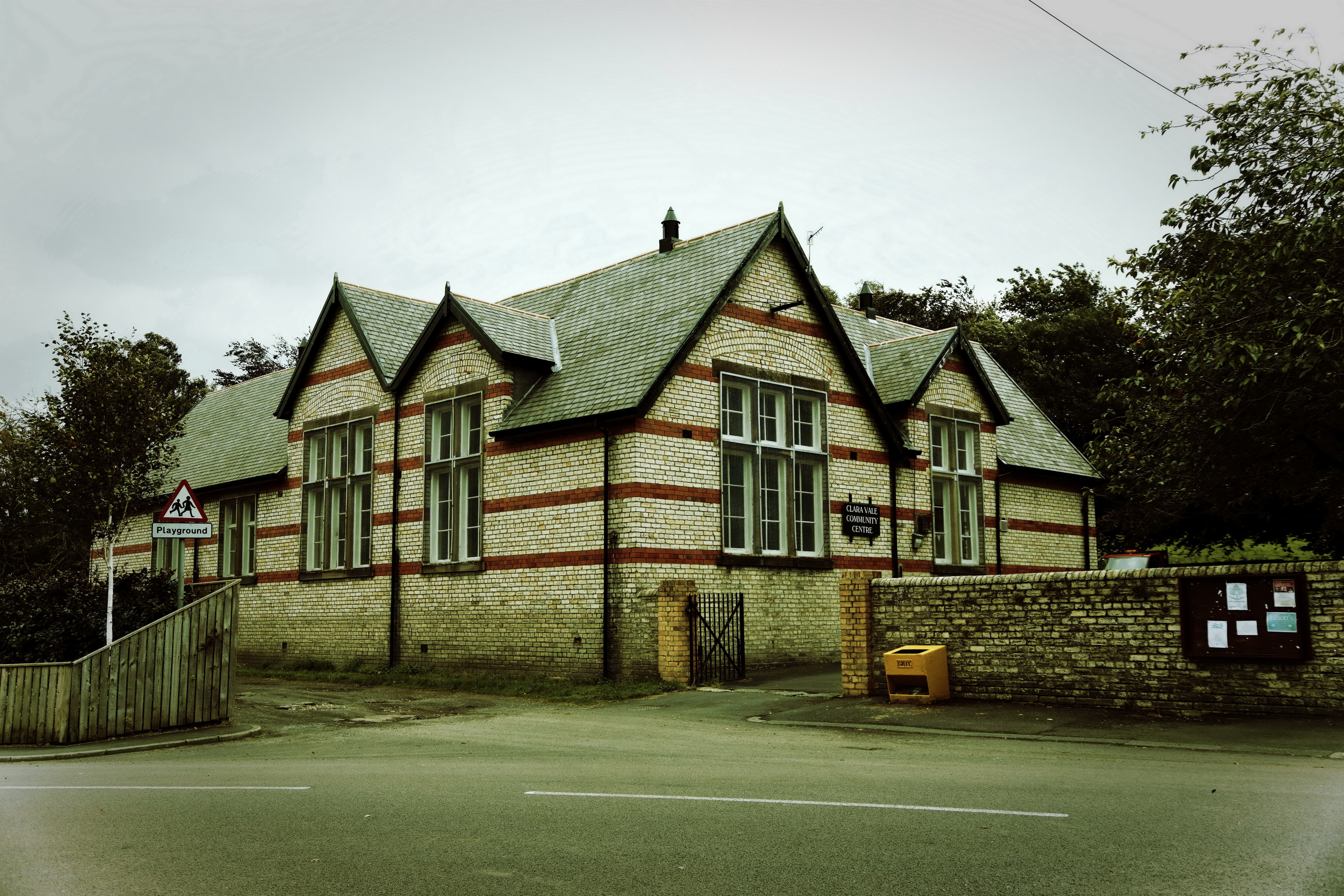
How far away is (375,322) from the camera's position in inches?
1019

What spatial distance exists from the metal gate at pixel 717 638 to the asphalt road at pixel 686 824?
23.1ft

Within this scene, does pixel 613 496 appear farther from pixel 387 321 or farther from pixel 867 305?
pixel 867 305

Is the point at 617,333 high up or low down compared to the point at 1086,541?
up

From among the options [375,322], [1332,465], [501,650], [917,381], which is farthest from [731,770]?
[375,322]

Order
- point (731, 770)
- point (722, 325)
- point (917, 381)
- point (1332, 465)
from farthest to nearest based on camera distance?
point (917, 381), point (722, 325), point (1332, 465), point (731, 770)

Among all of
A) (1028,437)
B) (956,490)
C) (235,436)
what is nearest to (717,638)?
(956,490)

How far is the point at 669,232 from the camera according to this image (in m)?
24.5

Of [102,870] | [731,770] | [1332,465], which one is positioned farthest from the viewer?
[1332,465]

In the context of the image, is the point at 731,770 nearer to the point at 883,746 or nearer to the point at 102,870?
the point at 883,746

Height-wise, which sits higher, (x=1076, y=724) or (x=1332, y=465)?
(x=1332, y=465)

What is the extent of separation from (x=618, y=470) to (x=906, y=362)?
8970mm

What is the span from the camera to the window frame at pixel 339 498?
82.5 feet

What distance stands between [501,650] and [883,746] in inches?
417

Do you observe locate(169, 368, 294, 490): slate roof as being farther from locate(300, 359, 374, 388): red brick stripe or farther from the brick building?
locate(300, 359, 374, 388): red brick stripe
